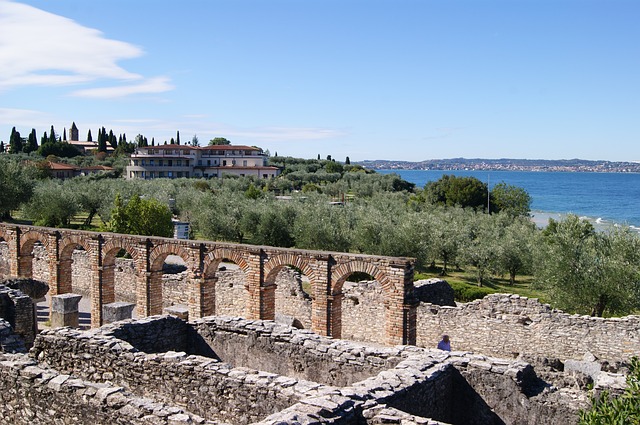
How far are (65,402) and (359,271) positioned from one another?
30.5ft

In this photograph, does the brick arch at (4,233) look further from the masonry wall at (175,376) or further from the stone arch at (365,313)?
the masonry wall at (175,376)

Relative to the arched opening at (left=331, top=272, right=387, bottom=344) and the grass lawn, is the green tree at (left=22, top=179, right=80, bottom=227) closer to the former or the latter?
the grass lawn

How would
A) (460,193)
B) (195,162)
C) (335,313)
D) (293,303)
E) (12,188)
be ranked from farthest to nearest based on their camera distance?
(195,162) < (460,193) < (12,188) < (293,303) < (335,313)

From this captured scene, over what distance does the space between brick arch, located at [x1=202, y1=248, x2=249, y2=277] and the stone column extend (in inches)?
160

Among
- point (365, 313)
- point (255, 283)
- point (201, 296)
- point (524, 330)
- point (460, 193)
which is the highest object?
point (460, 193)

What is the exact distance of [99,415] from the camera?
296 inches

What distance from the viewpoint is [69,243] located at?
21344 millimetres

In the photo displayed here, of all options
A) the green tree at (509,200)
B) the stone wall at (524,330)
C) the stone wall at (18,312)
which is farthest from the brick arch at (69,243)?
the green tree at (509,200)

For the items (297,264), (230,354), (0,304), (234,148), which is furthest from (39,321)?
(234,148)

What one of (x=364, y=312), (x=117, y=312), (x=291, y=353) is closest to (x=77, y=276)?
(x=117, y=312)

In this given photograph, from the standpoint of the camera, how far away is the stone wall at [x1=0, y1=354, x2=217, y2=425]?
7121 mm

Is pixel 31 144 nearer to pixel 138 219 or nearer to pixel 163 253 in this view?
pixel 138 219

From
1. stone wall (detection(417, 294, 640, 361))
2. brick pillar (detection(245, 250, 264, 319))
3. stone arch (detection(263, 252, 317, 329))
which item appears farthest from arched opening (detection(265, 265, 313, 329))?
stone wall (detection(417, 294, 640, 361))

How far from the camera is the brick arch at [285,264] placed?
1686 centimetres
